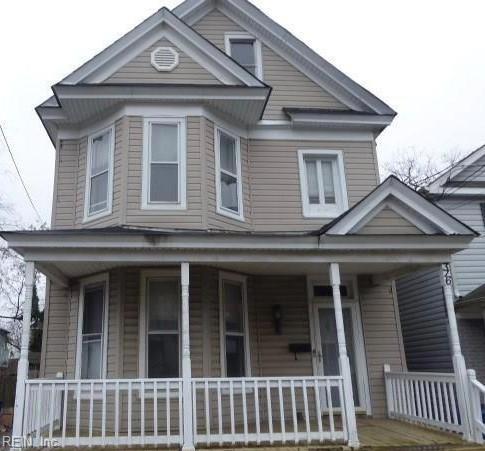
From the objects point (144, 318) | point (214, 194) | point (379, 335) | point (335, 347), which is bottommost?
point (335, 347)

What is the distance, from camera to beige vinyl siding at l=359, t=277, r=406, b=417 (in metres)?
9.05

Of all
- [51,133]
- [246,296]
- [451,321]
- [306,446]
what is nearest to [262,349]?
[246,296]

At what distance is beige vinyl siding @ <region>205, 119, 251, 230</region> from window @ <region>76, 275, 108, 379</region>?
2071 mm

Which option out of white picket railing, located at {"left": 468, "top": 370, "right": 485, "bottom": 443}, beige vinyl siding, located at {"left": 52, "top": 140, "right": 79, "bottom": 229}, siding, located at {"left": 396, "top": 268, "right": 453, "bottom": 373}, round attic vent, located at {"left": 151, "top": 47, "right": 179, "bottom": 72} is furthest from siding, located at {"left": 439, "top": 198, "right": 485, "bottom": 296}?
beige vinyl siding, located at {"left": 52, "top": 140, "right": 79, "bottom": 229}

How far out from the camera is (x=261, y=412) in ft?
27.4

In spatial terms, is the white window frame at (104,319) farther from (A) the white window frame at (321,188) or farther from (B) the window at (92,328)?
(A) the white window frame at (321,188)

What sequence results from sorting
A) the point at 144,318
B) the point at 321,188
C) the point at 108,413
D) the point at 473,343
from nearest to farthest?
the point at 108,413 → the point at 144,318 → the point at 321,188 → the point at 473,343

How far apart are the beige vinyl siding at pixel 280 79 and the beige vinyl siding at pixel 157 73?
1.65 metres

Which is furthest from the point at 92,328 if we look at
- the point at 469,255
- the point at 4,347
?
the point at 4,347

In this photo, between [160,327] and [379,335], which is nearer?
[160,327]

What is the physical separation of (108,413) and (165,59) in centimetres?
624

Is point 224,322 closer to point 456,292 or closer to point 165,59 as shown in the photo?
point 165,59

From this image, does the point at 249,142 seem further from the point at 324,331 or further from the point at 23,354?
the point at 23,354

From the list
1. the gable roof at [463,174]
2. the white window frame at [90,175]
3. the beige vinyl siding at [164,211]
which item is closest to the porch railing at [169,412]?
the beige vinyl siding at [164,211]
